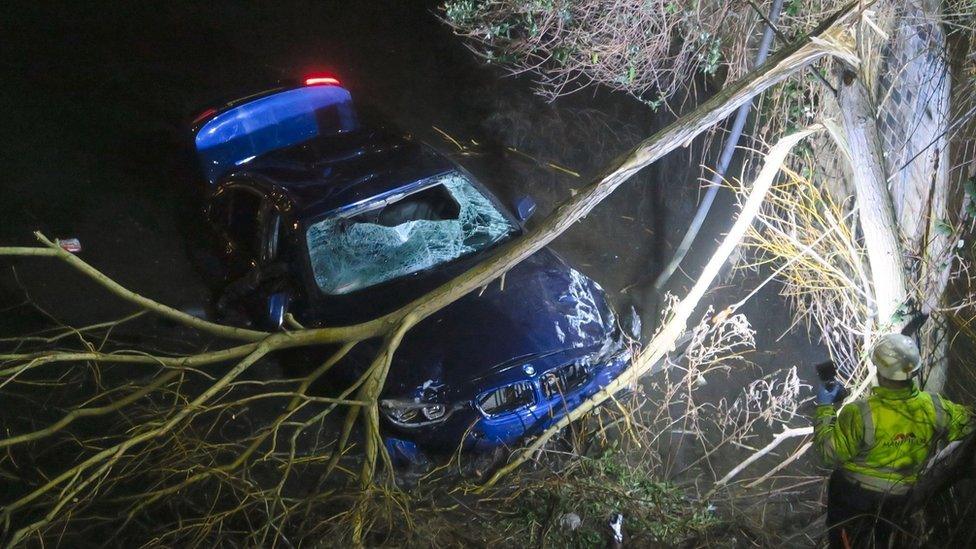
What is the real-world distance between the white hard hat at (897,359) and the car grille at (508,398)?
6.76ft

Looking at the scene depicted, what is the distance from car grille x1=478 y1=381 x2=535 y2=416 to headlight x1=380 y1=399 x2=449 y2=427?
0.29 metres

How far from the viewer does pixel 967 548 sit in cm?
287

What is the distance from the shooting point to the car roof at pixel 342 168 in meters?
5.38

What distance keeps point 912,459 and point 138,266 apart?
21.2 ft

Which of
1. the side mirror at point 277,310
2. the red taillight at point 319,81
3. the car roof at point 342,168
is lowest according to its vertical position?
the side mirror at point 277,310

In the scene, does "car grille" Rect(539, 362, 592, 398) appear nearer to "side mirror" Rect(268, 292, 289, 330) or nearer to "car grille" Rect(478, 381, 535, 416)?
"car grille" Rect(478, 381, 535, 416)

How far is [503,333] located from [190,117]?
145 inches

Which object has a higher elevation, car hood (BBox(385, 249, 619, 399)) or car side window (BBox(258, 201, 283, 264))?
car side window (BBox(258, 201, 283, 264))

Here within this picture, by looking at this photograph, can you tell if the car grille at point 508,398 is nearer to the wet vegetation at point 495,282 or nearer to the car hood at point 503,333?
the car hood at point 503,333

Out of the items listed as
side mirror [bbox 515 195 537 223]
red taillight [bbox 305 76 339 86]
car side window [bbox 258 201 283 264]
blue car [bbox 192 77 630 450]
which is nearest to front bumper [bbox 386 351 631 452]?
blue car [bbox 192 77 630 450]

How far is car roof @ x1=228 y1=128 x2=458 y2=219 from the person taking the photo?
538cm

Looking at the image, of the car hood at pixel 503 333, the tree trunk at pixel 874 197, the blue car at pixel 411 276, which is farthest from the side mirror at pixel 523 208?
the tree trunk at pixel 874 197

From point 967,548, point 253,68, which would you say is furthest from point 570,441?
point 253,68

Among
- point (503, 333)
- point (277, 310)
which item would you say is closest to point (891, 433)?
point (503, 333)
